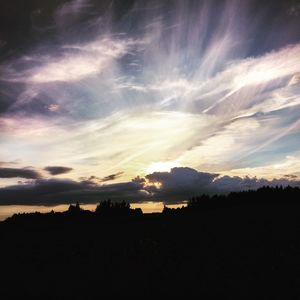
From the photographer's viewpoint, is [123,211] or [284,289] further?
[123,211]

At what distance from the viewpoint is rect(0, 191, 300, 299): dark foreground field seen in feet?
70.4

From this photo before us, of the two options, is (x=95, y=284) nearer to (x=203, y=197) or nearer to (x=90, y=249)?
(x=90, y=249)

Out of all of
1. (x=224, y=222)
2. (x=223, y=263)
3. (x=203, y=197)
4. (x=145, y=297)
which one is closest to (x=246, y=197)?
(x=203, y=197)

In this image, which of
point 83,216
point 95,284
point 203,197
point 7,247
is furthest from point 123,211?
point 95,284

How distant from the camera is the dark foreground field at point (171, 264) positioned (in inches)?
845

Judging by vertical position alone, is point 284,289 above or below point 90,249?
below

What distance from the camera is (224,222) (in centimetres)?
4775

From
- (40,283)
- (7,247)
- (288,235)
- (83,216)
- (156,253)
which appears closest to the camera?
(40,283)

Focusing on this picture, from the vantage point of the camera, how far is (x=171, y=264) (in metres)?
27.4

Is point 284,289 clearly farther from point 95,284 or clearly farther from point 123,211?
point 123,211

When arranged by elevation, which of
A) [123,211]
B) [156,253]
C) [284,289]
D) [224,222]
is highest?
[123,211]

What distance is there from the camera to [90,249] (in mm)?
37875

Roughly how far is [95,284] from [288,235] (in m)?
20.2

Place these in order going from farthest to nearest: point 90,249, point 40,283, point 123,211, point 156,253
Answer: point 123,211 < point 90,249 < point 156,253 < point 40,283
